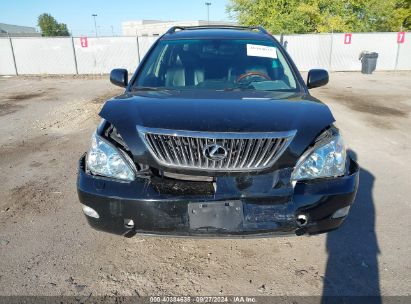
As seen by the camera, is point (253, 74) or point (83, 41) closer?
point (253, 74)

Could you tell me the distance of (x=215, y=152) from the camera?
222 centimetres

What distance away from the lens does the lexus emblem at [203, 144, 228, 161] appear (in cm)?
222

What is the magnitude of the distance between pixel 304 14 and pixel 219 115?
24.1m

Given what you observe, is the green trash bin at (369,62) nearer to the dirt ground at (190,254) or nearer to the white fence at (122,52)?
the white fence at (122,52)

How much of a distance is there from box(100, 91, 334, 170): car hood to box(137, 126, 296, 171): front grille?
59mm

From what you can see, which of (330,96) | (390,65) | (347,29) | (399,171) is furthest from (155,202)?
(347,29)

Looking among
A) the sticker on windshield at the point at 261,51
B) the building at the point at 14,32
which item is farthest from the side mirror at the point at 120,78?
the building at the point at 14,32

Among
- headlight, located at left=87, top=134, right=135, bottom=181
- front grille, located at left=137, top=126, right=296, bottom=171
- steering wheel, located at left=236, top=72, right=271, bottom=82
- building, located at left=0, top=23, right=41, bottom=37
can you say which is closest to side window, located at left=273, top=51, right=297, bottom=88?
steering wheel, located at left=236, top=72, right=271, bottom=82

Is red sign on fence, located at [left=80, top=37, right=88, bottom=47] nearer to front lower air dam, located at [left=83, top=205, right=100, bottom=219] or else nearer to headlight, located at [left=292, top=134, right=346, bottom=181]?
front lower air dam, located at [left=83, top=205, right=100, bottom=219]

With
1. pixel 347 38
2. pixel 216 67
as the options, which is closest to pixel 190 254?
pixel 216 67

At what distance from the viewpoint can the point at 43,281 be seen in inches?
99.0

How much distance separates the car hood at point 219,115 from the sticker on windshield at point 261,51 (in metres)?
0.91

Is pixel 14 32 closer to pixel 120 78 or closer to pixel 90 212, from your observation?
pixel 120 78

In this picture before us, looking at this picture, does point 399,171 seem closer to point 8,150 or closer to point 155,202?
point 155,202
